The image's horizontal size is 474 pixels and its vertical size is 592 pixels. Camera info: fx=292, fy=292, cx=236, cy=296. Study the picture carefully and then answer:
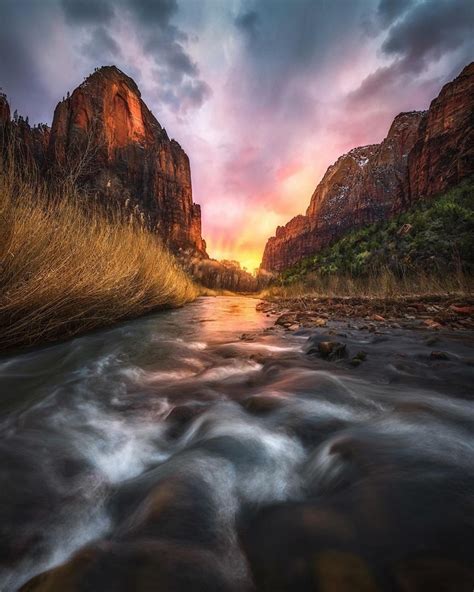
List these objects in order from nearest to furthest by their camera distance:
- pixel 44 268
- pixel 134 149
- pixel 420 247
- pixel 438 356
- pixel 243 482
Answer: pixel 243 482
pixel 438 356
pixel 44 268
pixel 420 247
pixel 134 149

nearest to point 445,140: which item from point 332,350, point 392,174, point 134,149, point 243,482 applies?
point 332,350

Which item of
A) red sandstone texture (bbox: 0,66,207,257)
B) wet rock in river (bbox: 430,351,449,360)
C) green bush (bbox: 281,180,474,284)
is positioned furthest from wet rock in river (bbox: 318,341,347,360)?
red sandstone texture (bbox: 0,66,207,257)

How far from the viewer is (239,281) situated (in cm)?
4550

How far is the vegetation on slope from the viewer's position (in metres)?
8.51

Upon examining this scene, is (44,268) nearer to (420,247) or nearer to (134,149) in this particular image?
(420,247)

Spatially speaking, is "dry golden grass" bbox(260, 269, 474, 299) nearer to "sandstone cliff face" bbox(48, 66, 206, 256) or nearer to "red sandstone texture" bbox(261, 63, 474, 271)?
"red sandstone texture" bbox(261, 63, 474, 271)

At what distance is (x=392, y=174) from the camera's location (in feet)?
275

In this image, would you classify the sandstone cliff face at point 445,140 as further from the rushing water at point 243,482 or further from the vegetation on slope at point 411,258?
the rushing water at point 243,482

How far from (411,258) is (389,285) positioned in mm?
2406

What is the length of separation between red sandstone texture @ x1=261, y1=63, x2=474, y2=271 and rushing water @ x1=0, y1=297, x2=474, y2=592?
28.9 m

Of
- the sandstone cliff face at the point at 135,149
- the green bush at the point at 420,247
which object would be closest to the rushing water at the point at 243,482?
the green bush at the point at 420,247

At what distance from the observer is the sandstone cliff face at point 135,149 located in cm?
4753

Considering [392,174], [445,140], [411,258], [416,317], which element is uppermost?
[392,174]

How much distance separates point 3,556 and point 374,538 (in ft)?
2.94
